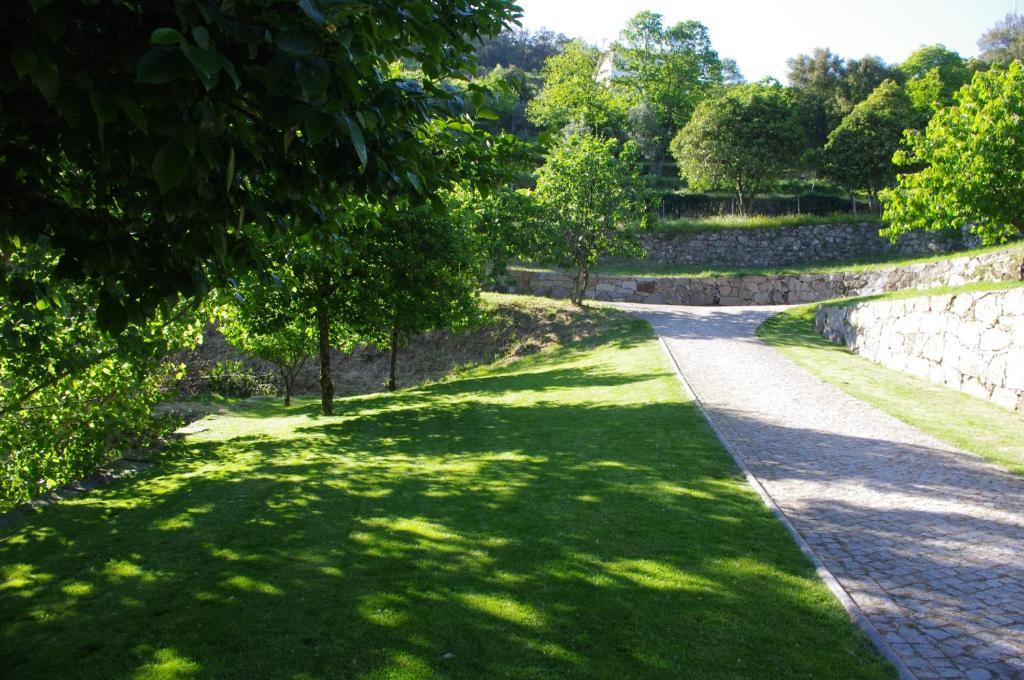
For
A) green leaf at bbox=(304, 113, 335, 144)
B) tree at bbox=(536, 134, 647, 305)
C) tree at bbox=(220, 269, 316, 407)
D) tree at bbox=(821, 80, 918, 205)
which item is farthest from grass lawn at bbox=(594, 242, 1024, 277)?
green leaf at bbox=(304, 113, 335, 144)

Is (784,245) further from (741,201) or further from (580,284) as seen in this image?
(580,284)

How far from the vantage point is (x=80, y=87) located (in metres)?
2.67

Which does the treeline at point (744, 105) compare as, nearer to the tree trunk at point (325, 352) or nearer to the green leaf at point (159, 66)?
the tree trunk at point (325, 352)

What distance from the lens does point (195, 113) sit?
8.67 feet

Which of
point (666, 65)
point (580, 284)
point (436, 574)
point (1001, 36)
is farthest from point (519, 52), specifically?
point (436, 574)

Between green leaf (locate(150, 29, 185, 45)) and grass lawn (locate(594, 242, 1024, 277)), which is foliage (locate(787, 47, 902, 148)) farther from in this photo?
green leaf (locate(150, 29, 185, 45))

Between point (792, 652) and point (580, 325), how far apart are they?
21.8m

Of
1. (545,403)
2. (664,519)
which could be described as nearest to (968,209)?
(545,403)

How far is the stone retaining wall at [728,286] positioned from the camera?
26906 mm

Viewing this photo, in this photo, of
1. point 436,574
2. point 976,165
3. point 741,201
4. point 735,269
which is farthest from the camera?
point 741,201

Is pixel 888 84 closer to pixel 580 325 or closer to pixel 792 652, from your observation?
pixel 580 325

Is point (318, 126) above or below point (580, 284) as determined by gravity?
above

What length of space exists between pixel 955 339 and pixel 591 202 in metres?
14.6

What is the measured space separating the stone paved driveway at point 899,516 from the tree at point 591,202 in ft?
43.8
